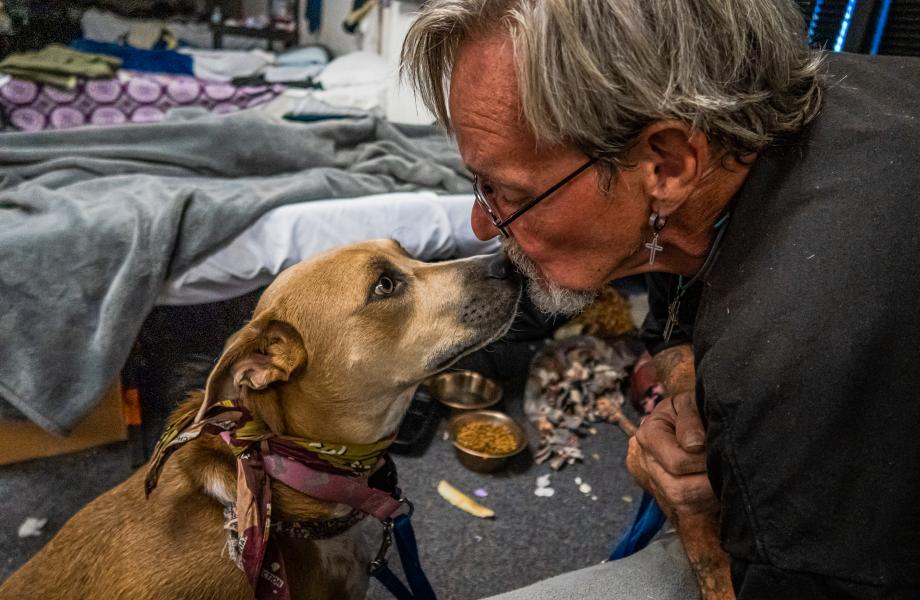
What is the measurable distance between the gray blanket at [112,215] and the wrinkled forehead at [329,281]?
89 cm

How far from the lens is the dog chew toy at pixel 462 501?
2146 millimetres

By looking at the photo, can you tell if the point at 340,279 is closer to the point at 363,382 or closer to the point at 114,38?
the point at 363,382

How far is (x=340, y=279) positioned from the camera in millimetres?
1351

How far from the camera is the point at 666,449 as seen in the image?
111 centimetres

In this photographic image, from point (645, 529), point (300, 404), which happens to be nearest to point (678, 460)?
point (645, 529)

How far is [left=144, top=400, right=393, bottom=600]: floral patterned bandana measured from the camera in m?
1.08

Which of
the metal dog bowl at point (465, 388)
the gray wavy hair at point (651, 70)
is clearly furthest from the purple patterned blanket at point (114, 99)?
the gray wavy hair at point (651, 70)

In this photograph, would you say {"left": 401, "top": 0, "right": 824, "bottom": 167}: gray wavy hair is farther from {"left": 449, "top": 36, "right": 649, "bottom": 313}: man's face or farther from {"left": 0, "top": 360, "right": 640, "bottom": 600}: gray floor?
{"left": 0, "top": 360, "right": 640, "bottom": 600}: gray floor

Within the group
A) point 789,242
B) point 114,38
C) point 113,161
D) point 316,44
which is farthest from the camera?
point 316,44

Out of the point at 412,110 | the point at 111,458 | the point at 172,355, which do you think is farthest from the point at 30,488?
the point at 412,110

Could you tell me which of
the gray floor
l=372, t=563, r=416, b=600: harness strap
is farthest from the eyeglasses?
the gray floor

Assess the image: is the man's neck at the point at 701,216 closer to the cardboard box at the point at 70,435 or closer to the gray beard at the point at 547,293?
the gray beard at the point at 547,293

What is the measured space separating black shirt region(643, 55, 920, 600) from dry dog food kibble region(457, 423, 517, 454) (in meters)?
1.53

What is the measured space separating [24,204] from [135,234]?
42 cm
